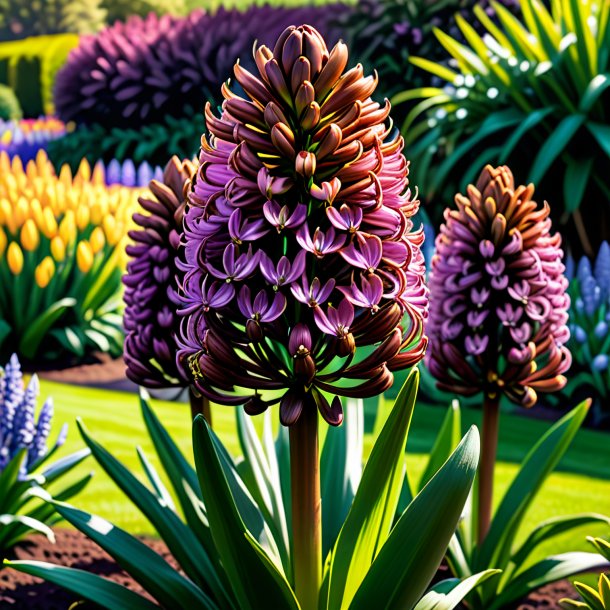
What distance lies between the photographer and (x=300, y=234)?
71.8 inches

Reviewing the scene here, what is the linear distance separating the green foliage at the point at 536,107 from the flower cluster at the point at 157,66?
4455 millimetres

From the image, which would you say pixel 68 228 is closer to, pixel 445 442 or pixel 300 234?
pixel 445 442

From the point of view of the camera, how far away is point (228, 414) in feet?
17.2

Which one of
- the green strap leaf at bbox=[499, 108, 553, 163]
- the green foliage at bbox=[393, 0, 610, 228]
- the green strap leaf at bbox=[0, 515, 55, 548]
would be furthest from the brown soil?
the green strap leaf at bbox=[499, 108, 553, 163]

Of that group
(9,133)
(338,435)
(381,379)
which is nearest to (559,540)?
(338,435)

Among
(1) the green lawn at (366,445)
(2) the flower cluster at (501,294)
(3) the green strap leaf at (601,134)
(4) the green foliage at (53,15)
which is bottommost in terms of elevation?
(1) the green lawn at (366,445)

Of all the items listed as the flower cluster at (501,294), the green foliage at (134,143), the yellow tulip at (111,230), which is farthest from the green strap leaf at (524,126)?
the green foliage at (134,143)

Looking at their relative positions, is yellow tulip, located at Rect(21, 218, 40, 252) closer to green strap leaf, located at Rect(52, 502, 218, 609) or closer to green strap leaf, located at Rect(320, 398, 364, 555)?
green strap leaf, located at Rect(320, 398, 364, 555)

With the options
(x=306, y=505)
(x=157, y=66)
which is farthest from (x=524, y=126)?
(x=157, y=66)

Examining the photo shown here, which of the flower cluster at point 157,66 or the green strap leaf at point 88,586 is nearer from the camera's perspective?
the green strap leaf at point 88,586

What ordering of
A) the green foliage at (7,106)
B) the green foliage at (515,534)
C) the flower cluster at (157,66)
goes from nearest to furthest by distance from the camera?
the green foliage at (515,534), the flower cluster at (157,66), the green foliage at (7,106)

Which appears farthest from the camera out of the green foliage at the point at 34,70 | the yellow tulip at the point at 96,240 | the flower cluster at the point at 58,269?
the green foliage at the point at 34,70

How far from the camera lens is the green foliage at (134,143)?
10609 mm

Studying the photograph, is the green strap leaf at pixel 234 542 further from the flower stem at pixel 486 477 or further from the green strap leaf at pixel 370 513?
the flower stem at pixel 486 477
